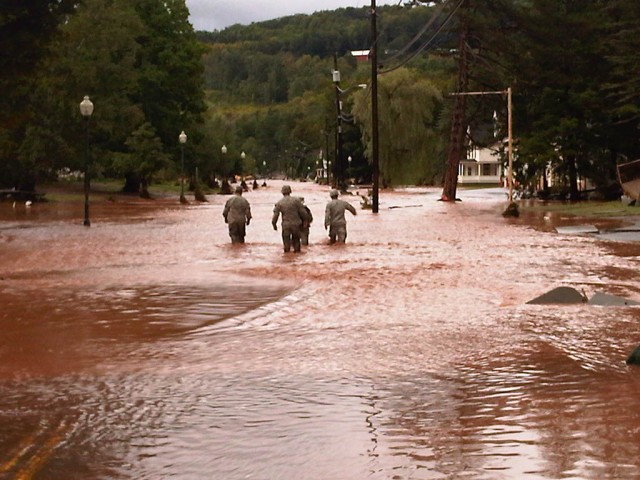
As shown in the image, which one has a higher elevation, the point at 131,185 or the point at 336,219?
the point at 131,185

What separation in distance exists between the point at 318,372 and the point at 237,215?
16.0 metres

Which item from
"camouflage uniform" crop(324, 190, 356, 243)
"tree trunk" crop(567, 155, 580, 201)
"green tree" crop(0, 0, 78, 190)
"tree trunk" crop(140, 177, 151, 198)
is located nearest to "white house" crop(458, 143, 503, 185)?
"tree trunk" crop(140, 177, 151, 198)

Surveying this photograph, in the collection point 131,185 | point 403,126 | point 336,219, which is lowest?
point 336,219

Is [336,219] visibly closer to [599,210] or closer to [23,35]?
[23,35]

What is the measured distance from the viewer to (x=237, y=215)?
24812 mm

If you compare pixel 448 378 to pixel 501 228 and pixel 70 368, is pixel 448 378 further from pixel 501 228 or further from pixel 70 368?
pixel 501 228

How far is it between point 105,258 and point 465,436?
54.1ft

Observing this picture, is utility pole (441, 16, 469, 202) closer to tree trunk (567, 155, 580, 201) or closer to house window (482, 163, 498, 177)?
tree trunk (567, 155, 580, 201)

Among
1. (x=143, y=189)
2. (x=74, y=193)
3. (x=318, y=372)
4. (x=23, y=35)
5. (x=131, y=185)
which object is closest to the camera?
(x=318, y=372)

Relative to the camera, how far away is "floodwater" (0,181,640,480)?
20.6 feet

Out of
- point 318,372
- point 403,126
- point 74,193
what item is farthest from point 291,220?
point 403,126

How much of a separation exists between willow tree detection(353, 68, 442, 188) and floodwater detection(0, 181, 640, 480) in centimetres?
5998

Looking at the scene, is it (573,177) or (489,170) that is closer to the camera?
(573,177)

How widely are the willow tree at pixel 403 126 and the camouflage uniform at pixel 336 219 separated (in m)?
54.2
